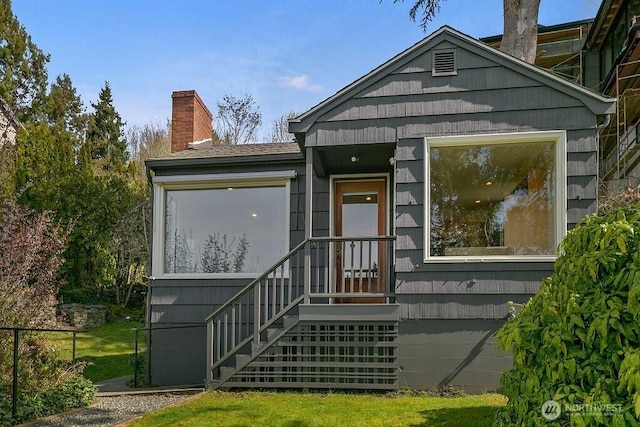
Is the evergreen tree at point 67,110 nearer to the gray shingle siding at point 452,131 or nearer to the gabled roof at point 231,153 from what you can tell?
the gabled roof at point 231,153

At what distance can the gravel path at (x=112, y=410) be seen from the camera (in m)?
4.76

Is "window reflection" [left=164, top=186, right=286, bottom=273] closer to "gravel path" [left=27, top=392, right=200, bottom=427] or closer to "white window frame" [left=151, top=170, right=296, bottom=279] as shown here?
"white window frame" [left=151, top=170, right=296, bottom=279]

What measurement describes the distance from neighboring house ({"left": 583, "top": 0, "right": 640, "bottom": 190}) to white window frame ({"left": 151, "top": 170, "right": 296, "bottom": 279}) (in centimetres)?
625

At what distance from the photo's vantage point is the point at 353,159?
22.8 ft

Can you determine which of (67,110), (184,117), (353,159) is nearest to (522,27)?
(353,159)

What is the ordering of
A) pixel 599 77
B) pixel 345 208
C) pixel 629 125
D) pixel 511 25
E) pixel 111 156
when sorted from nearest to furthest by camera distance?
pixel 345 208
pixel 511 25
pixel 629 125
pixel 599 77
pixel 111 156

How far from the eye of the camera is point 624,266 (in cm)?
212

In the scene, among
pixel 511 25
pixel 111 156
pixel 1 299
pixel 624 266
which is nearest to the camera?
pixel 624 266

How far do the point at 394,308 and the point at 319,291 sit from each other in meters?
1.63

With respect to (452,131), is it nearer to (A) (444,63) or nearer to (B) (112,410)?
(A) (444,63)

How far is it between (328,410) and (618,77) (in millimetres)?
8904

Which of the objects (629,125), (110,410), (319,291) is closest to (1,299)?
(110,410)

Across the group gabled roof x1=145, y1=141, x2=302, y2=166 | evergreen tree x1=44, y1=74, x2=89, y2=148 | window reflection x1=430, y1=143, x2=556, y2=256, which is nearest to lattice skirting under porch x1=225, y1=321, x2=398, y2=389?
window reflection x1=430, y1=143, x2=556, y2=256

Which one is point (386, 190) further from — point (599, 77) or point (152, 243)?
point (599, 77)
